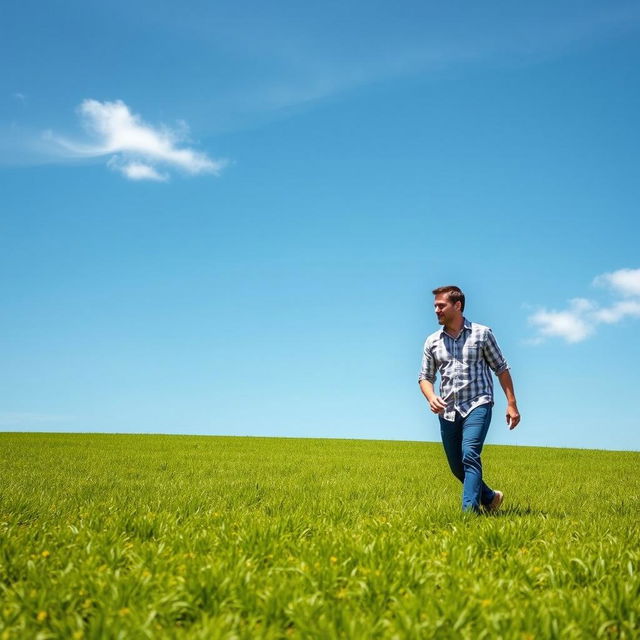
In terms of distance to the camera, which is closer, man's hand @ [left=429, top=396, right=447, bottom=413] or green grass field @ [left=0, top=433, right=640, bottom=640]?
green grass field @ [left=0, top=433, right=640, bottom=640]

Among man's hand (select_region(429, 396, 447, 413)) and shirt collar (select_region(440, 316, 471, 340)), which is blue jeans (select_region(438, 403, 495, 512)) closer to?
man's hand (select_region(429, 396, 447, 413))

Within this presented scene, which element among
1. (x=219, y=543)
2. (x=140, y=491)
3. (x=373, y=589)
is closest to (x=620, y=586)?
(x=373, y=589)

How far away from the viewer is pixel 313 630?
342 cm

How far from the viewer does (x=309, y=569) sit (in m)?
4.44

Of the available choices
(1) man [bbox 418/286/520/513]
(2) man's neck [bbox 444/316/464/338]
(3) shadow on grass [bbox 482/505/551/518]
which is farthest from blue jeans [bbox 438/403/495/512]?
(2) man's neck [bbox 444/316/464/338]

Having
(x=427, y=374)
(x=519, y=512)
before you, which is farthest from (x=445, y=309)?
(x=519, y=512)

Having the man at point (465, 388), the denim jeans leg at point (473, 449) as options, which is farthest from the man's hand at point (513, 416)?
the denim jeans leg at point (473, 449)

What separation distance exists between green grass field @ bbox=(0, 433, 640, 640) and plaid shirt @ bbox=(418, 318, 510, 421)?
138cm

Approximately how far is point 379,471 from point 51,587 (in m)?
11.0

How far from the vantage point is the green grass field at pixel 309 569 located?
361cm

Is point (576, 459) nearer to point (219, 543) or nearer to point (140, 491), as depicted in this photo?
point (140, 491)

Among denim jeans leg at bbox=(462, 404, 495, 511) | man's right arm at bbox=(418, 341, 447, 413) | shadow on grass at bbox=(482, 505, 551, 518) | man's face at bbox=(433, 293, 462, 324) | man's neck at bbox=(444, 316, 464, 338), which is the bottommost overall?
shadow on grass at bbox=(482, 505, 551, 518)

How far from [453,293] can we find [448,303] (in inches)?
6.9

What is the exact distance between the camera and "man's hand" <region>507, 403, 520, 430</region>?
724cm
